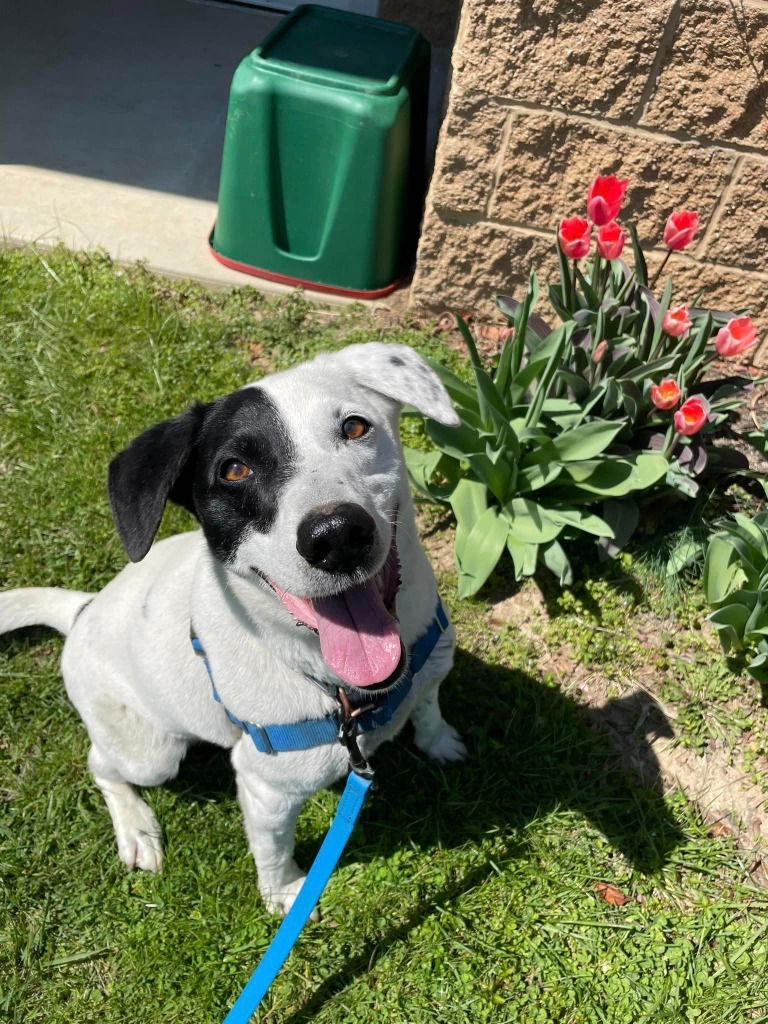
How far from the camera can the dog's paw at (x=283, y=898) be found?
2568 millimetres

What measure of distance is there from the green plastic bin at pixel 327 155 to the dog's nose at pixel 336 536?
9.10 ft

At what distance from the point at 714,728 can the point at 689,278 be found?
2179 mm

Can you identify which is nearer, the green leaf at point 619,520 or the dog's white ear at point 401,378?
the dog's white ear at point 401,378

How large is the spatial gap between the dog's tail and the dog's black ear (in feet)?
3.56

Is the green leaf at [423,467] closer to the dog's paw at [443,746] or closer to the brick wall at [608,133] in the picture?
the dog's paw at [443,746]

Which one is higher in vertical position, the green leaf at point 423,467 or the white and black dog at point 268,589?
the white and black dog at point 268,589

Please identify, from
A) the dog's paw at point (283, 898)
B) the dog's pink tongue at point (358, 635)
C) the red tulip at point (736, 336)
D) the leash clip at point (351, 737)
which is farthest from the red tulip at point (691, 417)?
the dog's paw at point (283, 898)

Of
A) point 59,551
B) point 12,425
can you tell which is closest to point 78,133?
point 12,425

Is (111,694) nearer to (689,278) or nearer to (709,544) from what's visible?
(709,544)

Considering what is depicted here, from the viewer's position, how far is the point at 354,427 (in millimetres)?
2000

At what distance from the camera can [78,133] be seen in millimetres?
5191

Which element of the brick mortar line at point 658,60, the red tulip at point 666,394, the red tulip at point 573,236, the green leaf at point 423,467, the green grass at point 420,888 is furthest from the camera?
the green leaf at point 423,467

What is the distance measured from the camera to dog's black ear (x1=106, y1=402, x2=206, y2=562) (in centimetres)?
186

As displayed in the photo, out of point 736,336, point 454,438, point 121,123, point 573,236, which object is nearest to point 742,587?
point 736,336
